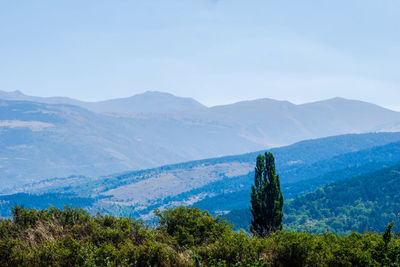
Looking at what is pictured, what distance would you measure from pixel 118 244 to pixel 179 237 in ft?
13.9

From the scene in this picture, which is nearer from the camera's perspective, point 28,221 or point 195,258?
point 195,258

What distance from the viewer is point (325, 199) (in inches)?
7485

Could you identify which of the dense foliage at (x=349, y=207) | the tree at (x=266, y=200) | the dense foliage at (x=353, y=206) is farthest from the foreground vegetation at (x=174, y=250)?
the dense foliage at (x=349, y=207)

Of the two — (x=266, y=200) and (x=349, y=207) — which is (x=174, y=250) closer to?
(x=266, y=200)

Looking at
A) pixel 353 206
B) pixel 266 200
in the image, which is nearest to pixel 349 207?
pixel 353 206

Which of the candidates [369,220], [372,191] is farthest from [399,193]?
[369,220]

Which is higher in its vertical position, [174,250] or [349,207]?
[174,250]

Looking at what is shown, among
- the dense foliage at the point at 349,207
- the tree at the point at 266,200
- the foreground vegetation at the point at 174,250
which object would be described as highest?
the foreground vegetation at the point at 174,250

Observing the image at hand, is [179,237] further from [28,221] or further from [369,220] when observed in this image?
[369,220]

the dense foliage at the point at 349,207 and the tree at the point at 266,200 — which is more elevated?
the tree at the point at 266,200

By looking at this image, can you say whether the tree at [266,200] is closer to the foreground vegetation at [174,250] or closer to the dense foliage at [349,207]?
the foreground vegetation at [174,250]

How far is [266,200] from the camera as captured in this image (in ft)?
134

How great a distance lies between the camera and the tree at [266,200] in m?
39.4

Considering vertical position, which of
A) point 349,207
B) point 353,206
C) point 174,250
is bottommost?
point 349,207
